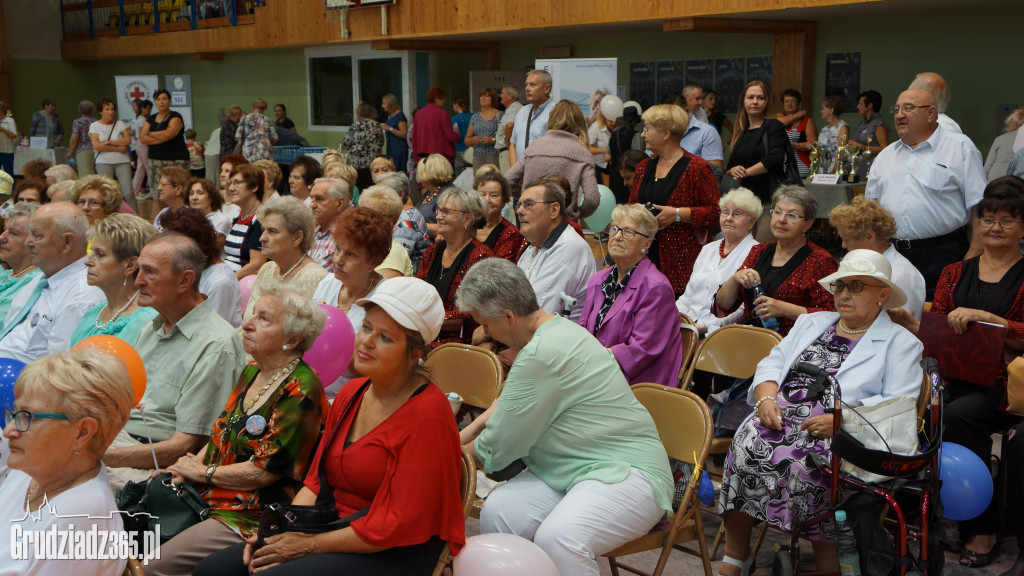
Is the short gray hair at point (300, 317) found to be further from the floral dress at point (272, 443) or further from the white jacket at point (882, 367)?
the white jacket at point (882, 367)

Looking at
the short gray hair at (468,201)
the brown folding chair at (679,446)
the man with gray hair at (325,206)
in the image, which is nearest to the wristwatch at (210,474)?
the brown folding chair at (679,446)

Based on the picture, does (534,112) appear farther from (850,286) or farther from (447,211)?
(850,286)

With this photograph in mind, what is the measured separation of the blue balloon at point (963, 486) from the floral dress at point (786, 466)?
0.47m

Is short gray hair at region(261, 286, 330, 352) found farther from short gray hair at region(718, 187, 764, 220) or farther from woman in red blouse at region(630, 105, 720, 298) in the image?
woman in red blouse at region(630, 105, 720, 298)

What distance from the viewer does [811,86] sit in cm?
1039

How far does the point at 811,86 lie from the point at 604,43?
3562 mm

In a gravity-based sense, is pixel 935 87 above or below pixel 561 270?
above

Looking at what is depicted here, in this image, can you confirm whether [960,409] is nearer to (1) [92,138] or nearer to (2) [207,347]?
(2) [207,347]

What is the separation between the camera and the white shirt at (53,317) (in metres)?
4.04

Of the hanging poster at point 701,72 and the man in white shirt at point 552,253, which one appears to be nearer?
the man in white shirt at point 552,253

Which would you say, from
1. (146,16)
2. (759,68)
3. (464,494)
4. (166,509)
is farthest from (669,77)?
(146,16)

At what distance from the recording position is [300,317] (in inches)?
111

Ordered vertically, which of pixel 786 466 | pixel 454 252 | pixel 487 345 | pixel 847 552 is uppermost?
pixel 454 252

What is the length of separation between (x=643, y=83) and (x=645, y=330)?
9.43m
